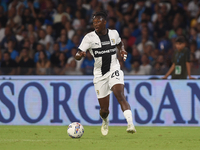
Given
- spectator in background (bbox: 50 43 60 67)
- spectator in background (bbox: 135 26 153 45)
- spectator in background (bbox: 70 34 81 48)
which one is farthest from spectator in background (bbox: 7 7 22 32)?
spectator in background (bbox: 135 26 153 45)

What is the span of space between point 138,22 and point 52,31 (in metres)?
2.82

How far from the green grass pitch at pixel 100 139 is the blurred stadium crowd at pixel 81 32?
321 cm

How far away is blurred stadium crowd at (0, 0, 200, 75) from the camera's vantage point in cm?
1259

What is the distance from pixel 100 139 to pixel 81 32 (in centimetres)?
694

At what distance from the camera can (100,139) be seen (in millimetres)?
7266

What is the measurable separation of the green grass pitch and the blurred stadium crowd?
3214 millimetres

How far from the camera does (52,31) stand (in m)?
14.2

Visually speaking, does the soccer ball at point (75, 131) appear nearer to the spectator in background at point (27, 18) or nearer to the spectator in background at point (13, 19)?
the spectator in background at point (27, 18)

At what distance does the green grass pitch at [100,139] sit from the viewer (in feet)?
20.6

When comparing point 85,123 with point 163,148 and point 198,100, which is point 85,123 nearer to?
point 198,100

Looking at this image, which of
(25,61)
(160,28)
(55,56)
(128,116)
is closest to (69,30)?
(55,56)

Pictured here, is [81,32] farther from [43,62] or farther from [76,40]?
[43,62]

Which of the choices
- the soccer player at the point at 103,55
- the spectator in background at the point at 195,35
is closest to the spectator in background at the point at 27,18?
the spectator in background at the point at 195,35

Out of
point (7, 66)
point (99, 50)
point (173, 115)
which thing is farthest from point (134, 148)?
point (7, 66)
